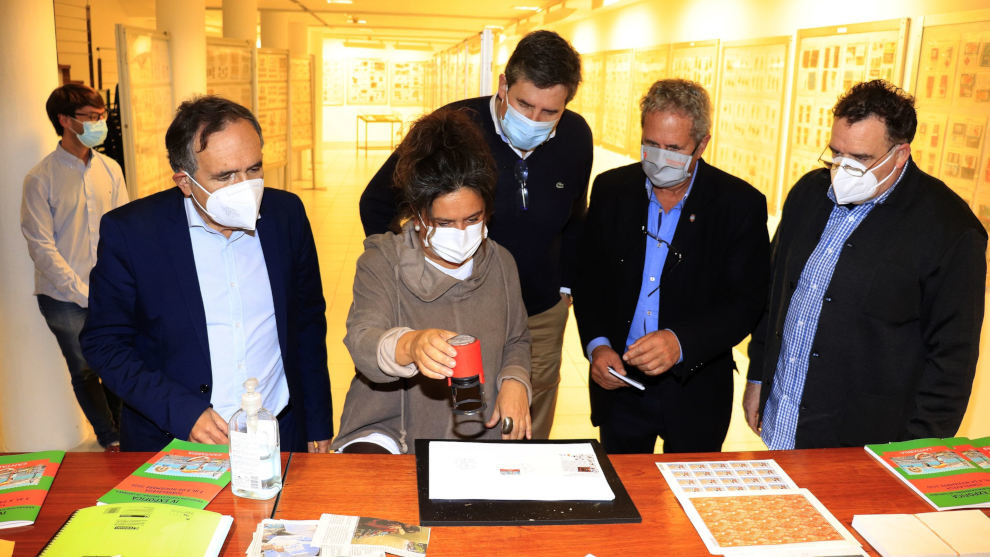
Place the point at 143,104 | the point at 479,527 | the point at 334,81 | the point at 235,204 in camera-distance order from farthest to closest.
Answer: the point at 334,81, the point at 143,104, the point at 235,204, the point at 479,527

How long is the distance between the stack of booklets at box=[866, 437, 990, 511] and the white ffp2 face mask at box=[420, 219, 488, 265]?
3.95 ft

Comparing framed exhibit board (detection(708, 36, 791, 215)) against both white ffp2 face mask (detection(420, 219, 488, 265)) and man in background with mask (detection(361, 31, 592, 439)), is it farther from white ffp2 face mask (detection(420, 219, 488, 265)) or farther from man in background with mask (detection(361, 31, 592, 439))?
white ffp2 face mask (detection(420, 219, 488, 265))

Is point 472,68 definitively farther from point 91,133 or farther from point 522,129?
point 522,129

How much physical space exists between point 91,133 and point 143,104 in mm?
1372

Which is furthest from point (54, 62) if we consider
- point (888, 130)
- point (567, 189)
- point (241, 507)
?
point (888, 130)

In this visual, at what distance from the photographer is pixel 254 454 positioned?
154 centimetres

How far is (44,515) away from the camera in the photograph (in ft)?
4.92

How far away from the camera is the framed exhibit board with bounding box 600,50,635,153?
7.69 metres

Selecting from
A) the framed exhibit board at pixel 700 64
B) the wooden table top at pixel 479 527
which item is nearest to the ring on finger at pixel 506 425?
the wooden table top at pixel 479 527

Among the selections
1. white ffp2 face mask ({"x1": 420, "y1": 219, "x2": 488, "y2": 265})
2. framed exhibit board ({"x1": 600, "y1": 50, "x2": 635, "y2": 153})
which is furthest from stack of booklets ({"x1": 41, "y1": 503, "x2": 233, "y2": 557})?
framed exhibit board ({"x1": 600, "y1": 50, "x2": 635, "y2": 153})

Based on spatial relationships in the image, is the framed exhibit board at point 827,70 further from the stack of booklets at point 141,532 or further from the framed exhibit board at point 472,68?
the stack of booklets at point 141,532

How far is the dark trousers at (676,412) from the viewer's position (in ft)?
8.27

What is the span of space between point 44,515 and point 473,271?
1141mm

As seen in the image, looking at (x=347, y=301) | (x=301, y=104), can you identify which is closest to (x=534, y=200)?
(x=347, y=301)
